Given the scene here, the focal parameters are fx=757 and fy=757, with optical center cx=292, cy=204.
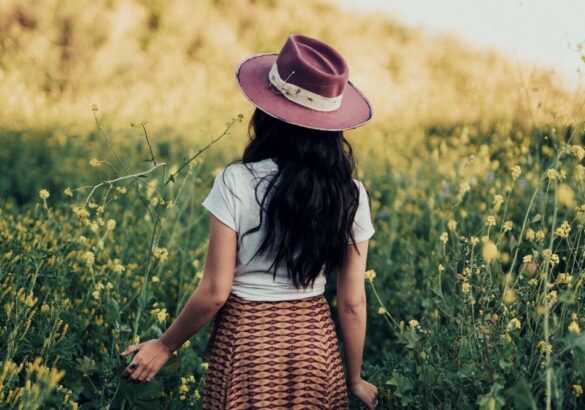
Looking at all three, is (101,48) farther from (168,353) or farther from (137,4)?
(168,353)

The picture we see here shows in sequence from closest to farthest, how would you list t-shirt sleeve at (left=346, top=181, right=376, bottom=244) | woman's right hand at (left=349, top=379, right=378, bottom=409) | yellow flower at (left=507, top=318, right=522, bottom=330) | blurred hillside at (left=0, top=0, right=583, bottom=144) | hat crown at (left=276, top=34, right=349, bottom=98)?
yellow flower at (left=507, top=318, right=522, bottom=330), hat crown at (left=276, top=34, right=349, bottom=98), t-shirt sleeve at (left=346, top=181, right=376, bottom=244), woman's right hand at (left=349, top=379, right=378, bottom=409), blurred hillside at (left=0, top=0, right=583, bottom=144)

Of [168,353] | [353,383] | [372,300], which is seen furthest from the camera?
[372,300]

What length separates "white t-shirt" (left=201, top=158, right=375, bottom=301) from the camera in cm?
200

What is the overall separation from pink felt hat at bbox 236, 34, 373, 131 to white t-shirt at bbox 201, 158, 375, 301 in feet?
0.51

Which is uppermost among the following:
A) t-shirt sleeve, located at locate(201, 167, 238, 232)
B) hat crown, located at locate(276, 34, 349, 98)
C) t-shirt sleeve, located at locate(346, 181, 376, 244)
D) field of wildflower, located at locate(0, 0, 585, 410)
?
hat crown, located at locate(276, 34, 349, 98)

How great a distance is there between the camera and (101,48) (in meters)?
8.61

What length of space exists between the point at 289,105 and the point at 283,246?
38cm

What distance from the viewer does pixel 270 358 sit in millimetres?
2107

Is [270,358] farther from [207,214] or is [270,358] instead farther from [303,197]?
[207,214]

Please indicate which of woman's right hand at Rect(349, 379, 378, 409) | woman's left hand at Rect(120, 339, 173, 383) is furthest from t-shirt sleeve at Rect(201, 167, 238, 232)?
woman's right hand at Rect(349, 379, 378, 409)

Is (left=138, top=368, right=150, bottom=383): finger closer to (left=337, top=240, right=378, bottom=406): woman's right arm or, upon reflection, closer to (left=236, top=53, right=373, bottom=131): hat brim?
(left=337, top=240, right=378, bottom=406): woman's right arm

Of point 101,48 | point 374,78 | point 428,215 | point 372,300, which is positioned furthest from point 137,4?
point 372,300

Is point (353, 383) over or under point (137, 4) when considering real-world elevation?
over

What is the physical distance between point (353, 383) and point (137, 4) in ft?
27.4
